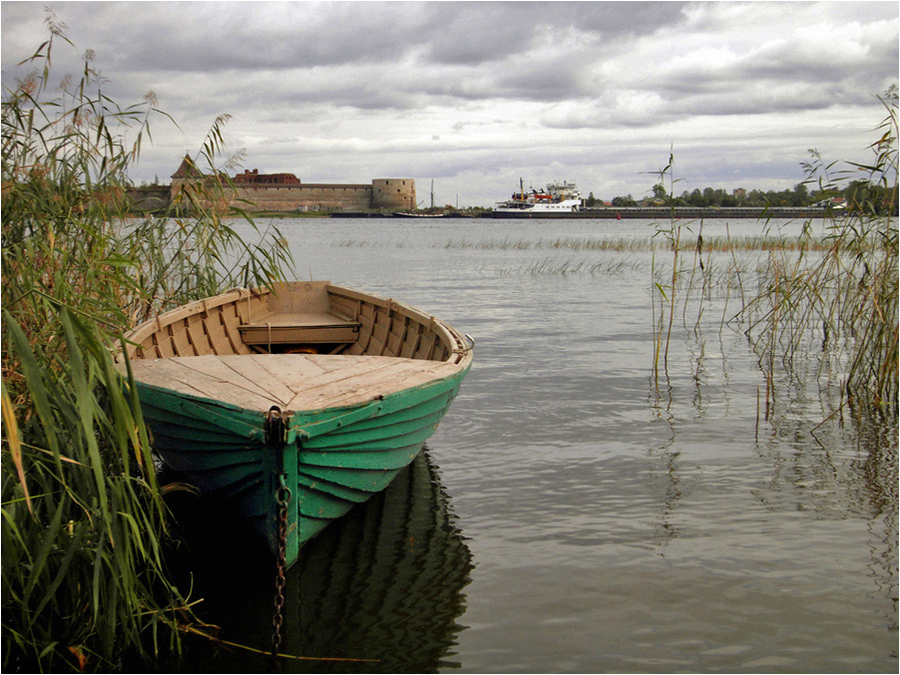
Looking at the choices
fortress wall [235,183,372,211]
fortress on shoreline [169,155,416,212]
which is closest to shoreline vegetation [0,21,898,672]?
fortress wall [235,183,372,211]

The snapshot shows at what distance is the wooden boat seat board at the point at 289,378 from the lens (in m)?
3.83

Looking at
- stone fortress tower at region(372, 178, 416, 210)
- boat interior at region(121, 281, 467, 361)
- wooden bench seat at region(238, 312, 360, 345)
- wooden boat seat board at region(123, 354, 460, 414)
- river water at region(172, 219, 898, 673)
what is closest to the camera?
river water at region(172, 219, 898, 673)

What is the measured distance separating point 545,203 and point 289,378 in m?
91.4

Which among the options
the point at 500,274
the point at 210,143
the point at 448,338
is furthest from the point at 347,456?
the point at 500,274

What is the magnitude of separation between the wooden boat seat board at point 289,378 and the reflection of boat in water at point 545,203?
89.8 meters

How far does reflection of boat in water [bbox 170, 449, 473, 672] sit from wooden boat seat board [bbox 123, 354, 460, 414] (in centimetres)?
87

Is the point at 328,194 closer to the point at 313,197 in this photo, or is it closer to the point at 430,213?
the point at 313,197

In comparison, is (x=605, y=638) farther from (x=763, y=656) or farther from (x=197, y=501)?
(x=197, y=501)

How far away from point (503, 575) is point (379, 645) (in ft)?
3.10

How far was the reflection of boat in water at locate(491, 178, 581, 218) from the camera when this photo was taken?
9331 cm

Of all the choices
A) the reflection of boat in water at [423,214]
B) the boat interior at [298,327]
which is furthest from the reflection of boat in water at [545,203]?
the boat interior at [298,327]

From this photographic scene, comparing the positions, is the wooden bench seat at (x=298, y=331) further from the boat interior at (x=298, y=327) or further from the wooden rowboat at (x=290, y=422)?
the wooden rowboat at (x=290, y=422)

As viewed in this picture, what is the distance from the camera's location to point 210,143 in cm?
662

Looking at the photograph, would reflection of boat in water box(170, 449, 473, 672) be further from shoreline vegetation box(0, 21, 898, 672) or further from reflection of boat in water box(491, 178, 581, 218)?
reflection of boat in water box(491, 178, 581, 218)
